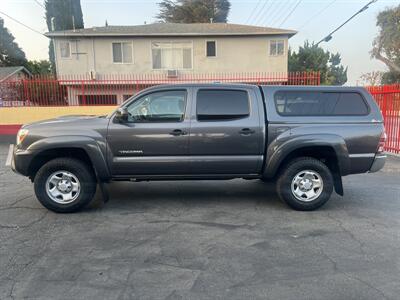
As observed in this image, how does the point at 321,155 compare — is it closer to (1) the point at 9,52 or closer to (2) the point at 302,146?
(2) the point at 302,146

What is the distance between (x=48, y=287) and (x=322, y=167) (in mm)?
3945

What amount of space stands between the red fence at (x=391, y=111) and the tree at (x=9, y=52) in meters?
48.0

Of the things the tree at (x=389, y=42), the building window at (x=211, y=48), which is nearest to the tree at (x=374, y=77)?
the tree at (x=389, y=42)

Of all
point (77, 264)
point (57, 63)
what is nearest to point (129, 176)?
point (77, 264)

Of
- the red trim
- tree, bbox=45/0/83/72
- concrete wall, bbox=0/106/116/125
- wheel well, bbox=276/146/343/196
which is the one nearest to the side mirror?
wheel well, bbox=276/146/343/196

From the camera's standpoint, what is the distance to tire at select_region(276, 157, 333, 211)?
17.2 ft

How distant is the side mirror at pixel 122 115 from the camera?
5.05 metres

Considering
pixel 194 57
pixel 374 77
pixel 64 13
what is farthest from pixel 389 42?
pixel 64 13

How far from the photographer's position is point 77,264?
3621 millimetres

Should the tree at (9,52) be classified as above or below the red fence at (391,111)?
above

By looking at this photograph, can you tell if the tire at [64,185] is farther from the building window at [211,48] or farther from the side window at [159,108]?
the building window at [211,48]

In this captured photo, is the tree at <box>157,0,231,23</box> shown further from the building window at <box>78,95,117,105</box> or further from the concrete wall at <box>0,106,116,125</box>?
the concrete wall at <box>0,106,116,125</box>

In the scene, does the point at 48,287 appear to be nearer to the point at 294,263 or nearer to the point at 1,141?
the point at 294,263

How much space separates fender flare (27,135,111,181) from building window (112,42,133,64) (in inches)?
711
